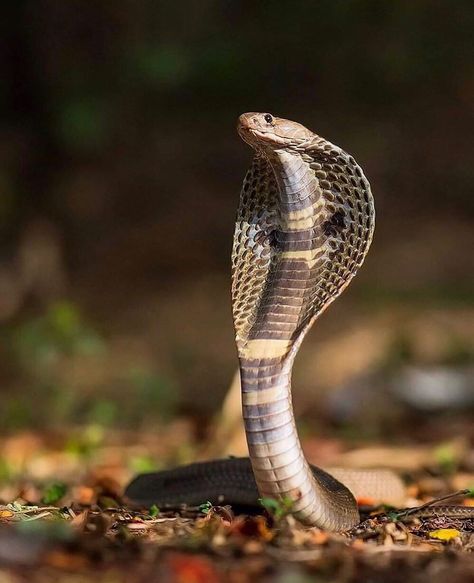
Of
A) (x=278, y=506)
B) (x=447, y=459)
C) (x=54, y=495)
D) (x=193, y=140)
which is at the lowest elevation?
(x=193, y=140)

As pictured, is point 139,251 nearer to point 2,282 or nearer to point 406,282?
point 2,282

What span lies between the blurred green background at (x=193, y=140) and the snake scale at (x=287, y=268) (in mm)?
7410

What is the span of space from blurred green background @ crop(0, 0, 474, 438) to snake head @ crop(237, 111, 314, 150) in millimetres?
7662

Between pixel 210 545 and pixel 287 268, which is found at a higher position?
pixel 287 268

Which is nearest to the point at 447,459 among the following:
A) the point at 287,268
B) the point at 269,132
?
the point at 287,268

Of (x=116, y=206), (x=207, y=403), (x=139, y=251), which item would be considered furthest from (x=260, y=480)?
(x=116, y=206)

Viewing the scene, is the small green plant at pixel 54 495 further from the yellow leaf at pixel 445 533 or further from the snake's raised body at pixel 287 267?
the yellow leaf at pixel 445 533

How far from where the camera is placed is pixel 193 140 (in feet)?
51.0

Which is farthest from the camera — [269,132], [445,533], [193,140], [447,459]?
[193,140]

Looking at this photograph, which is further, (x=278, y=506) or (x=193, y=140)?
(x=193, y=140)

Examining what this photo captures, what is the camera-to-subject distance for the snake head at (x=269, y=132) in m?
3.87

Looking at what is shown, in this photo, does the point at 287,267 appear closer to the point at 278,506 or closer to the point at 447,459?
the point at 278,506

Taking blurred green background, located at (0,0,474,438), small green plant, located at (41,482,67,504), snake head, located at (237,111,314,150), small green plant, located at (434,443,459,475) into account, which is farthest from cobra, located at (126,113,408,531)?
blurred green background, located at (0,0,474,438)

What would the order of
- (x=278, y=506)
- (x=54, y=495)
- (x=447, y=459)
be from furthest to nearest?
(x=447, y=459) → (x=54, y=495) → (x=278, y=506)
